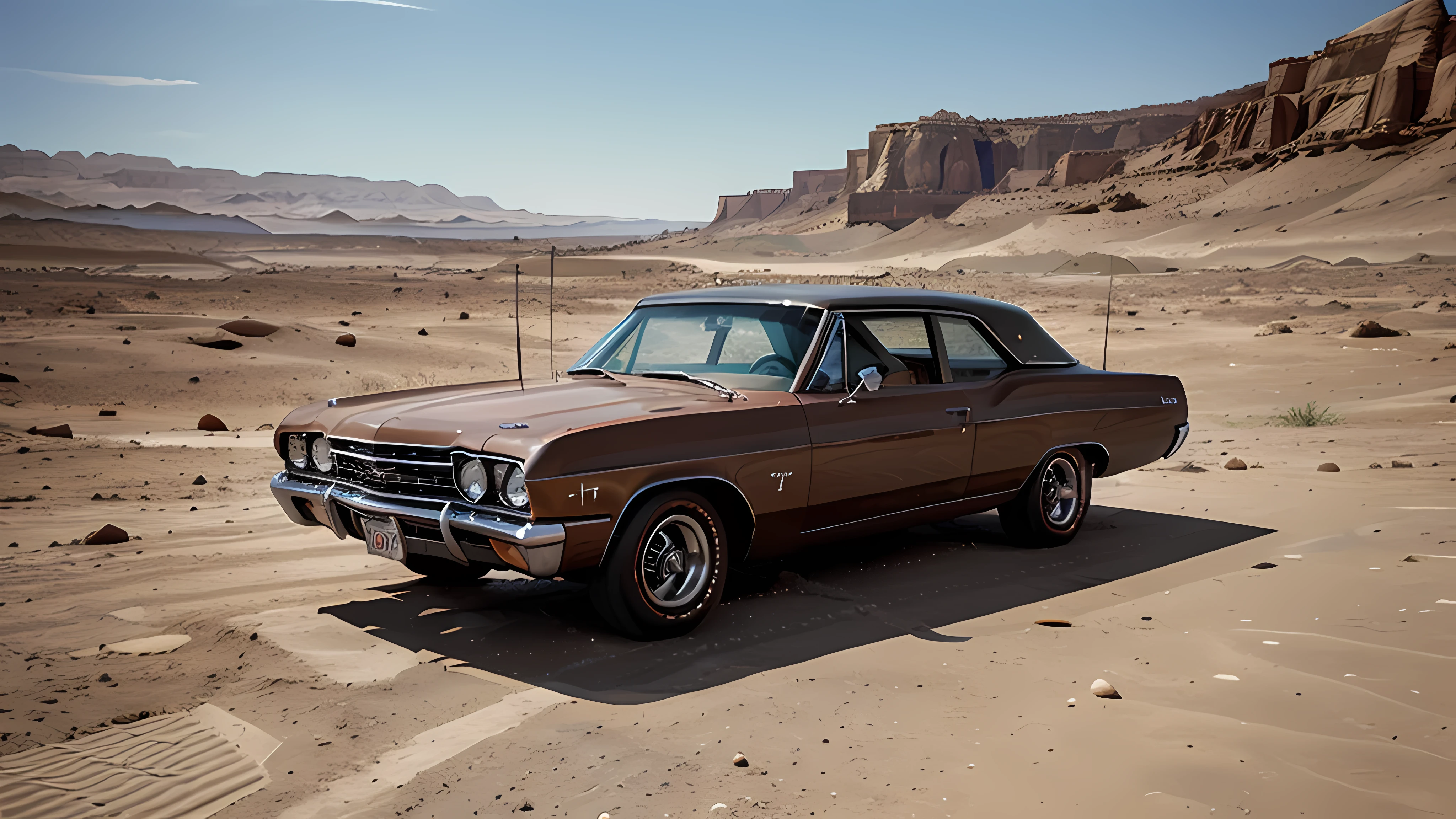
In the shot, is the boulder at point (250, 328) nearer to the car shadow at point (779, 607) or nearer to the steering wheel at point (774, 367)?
the car shadow at point (779, 607)

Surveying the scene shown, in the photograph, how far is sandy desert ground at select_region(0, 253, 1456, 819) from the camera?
3.42 m

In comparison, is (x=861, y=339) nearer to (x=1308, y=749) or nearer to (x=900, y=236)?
(x=1308, y=749)

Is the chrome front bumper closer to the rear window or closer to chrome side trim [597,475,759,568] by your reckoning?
chrome side trim [597,475,759,568]

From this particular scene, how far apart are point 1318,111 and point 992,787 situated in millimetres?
84495

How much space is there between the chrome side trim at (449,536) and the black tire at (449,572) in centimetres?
109

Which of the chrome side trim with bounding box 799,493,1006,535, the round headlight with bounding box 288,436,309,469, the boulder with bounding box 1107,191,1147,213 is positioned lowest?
the chrome side trim with bounding box 799,493,1006,535

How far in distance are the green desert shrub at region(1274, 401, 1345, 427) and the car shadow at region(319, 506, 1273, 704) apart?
5377 millimetres

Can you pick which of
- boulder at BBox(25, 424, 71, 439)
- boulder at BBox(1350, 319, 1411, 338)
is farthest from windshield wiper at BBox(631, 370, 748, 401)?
boulder at BBox(1350, 319, 1411, 338)

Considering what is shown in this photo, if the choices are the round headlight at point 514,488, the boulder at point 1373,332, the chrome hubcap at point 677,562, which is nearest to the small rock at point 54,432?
the round headlight at point 514,488

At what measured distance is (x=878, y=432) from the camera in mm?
5508

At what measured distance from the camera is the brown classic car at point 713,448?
4500mm

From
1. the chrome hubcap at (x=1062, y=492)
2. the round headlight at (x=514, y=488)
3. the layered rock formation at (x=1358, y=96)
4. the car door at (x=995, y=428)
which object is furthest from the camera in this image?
the layered rock formation at (x=1358, y=96)

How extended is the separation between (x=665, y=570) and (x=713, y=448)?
0.57m

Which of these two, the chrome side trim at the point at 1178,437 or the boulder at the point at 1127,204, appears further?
the boulder at the point at 1127,204
